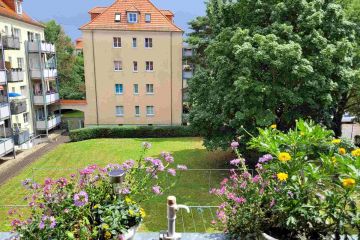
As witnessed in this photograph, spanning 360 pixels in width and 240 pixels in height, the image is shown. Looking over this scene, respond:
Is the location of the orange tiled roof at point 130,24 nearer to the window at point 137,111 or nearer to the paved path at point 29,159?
the window at point 137,111

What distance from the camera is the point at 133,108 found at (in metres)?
35.4

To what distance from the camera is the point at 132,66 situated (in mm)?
34312

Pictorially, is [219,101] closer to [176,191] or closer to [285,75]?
[285,75]

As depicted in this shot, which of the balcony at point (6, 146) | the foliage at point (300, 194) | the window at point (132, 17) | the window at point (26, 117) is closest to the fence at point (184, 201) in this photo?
the balcony at point (6, 146)

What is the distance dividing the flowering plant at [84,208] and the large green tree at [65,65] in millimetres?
47594

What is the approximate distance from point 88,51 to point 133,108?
7745mm

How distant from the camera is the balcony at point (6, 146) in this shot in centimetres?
2261

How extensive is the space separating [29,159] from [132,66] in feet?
48.3

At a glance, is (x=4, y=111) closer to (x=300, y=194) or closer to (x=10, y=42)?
(x=10, y=42)

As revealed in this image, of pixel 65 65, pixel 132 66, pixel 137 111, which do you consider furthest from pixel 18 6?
pixel 65 65

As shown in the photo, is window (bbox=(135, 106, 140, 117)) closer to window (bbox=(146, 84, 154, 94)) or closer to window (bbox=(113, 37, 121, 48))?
window (bbox=(146, 84, 154, 94))

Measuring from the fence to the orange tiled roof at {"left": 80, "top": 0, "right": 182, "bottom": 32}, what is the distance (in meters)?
18.0

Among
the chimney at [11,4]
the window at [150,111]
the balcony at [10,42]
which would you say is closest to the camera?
the balcony at [10,42]

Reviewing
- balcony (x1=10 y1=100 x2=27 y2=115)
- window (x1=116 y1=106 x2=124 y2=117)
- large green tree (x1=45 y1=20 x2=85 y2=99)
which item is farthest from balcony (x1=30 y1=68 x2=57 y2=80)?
large green tree (x1=45 y1=20 x2=85 y2=99)
